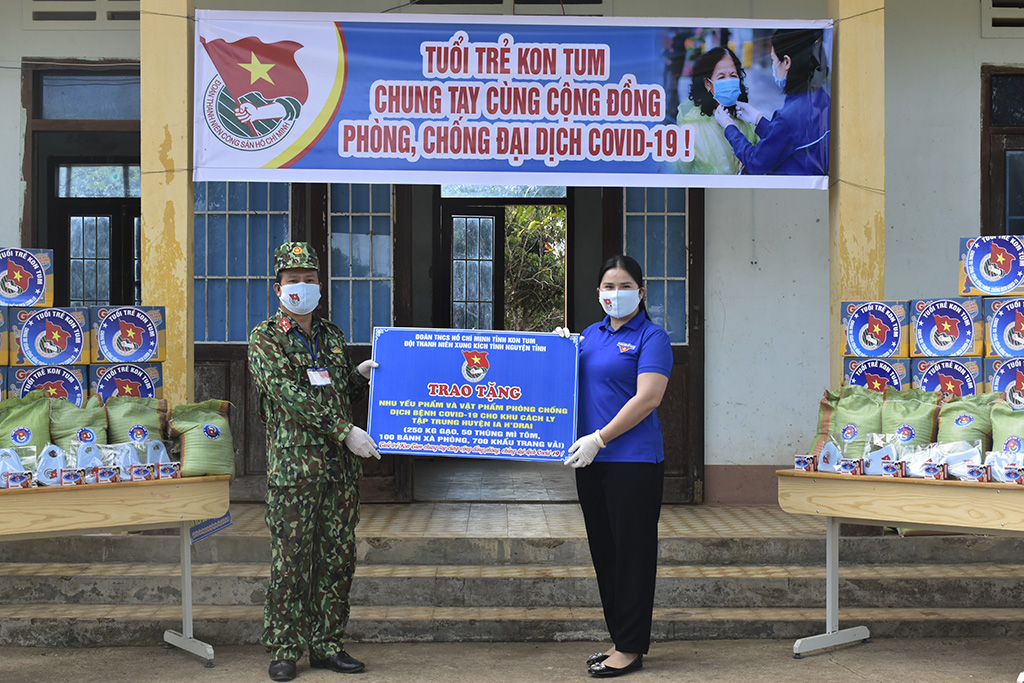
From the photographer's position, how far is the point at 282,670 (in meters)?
3.90

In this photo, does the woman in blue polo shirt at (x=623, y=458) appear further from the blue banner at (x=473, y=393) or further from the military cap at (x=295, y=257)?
the military cap at (x=295, y=257)

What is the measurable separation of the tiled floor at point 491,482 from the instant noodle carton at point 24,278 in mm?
2973

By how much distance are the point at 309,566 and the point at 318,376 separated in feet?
2.55

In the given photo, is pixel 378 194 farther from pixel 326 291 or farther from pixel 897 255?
pixel 897 255

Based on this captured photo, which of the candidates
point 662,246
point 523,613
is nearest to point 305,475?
point 523,613

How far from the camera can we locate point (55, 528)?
391 centimetres

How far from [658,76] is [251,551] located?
342 centimetres

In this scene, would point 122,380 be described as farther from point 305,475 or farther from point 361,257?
point 361,257

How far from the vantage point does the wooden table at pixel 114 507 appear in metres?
3.87

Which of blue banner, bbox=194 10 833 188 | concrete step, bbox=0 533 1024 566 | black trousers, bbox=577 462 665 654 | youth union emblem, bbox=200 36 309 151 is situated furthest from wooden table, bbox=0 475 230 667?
youth union emblem, bbox=200 36 309 151

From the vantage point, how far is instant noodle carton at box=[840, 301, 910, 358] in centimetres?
480

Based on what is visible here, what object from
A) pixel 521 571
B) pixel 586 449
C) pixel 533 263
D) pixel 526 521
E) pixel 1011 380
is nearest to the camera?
pixel 586 449

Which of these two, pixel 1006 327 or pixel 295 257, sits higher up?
pixel 295 257

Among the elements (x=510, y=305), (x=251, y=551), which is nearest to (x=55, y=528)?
(x=251, y=551)
